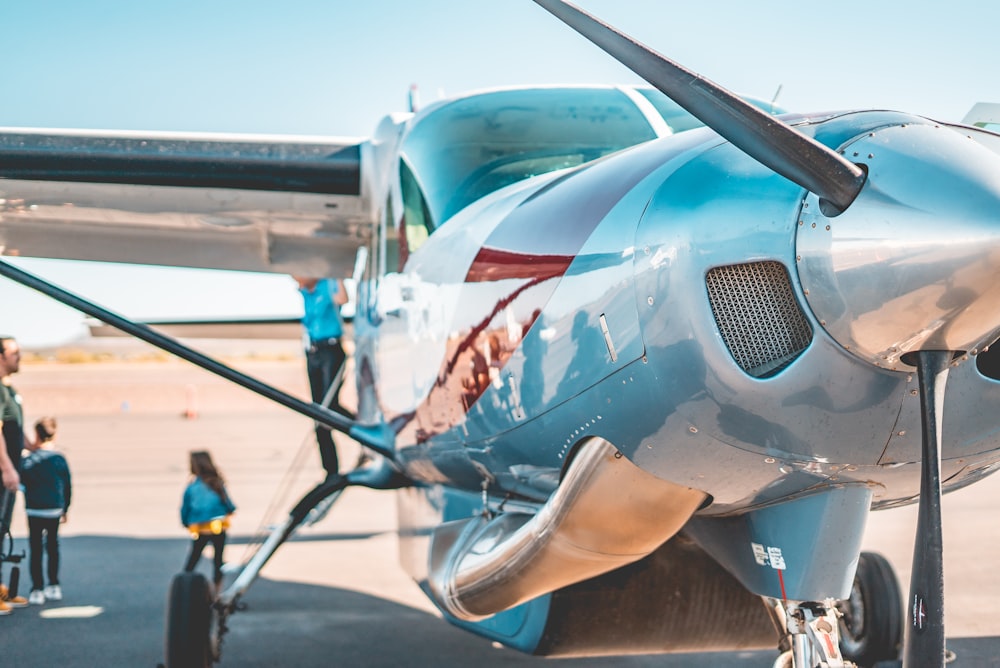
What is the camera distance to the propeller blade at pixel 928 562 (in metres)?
2.14

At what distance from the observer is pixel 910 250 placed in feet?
6.35

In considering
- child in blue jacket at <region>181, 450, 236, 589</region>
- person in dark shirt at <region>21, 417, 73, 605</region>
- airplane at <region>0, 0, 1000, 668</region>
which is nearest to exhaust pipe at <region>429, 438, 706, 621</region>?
airplane at <region>0, 0, 1000, 668</region>

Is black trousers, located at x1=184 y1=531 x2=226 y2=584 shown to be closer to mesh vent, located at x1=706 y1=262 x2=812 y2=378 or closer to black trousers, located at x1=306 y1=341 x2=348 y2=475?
black trousers, located at x1=306 y1=341 x2=348 y2=475

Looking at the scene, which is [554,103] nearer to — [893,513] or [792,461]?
[792,461]

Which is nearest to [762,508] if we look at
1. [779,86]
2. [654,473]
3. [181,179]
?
[654,473]

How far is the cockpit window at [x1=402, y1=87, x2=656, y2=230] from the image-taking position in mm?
3996

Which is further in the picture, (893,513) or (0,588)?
(893,513)

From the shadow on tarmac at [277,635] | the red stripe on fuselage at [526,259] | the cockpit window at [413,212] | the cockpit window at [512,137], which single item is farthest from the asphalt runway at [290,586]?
the cockpit window at [512,137]

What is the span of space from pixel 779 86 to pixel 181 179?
10.1 ft

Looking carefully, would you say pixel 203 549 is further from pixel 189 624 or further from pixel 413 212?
pixel 413 212

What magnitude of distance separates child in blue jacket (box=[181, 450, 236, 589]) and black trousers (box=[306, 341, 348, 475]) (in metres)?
0.76

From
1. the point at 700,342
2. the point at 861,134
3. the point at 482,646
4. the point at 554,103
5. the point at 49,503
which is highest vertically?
the point at 554,103

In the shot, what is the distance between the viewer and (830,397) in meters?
2.14

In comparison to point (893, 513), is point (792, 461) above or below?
above
